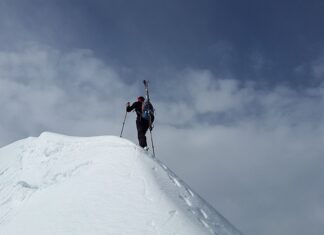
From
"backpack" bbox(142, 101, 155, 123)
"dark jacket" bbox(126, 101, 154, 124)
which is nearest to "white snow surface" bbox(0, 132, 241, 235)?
"backpack" bbox(142, 101, 155, 123)

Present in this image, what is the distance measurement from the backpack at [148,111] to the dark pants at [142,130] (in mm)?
150

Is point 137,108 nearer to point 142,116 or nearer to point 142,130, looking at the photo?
point 142,116

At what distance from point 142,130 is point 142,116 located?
47 cm

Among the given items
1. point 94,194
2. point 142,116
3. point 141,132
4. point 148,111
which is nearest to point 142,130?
point 141,132

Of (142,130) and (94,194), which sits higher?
(142,130)

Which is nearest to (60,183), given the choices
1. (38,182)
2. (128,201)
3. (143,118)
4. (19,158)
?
(38,182)

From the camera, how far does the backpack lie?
38.9 feet

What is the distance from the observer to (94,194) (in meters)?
7.05

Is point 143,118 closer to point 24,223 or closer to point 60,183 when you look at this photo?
point 60,183

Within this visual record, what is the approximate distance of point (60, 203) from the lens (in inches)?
274

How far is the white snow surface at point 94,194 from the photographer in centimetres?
625

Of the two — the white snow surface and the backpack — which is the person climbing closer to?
the backpack

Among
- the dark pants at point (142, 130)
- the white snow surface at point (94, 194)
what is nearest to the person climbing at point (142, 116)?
the dark pants at point (142, 130)

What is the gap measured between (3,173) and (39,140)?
1.42 m
